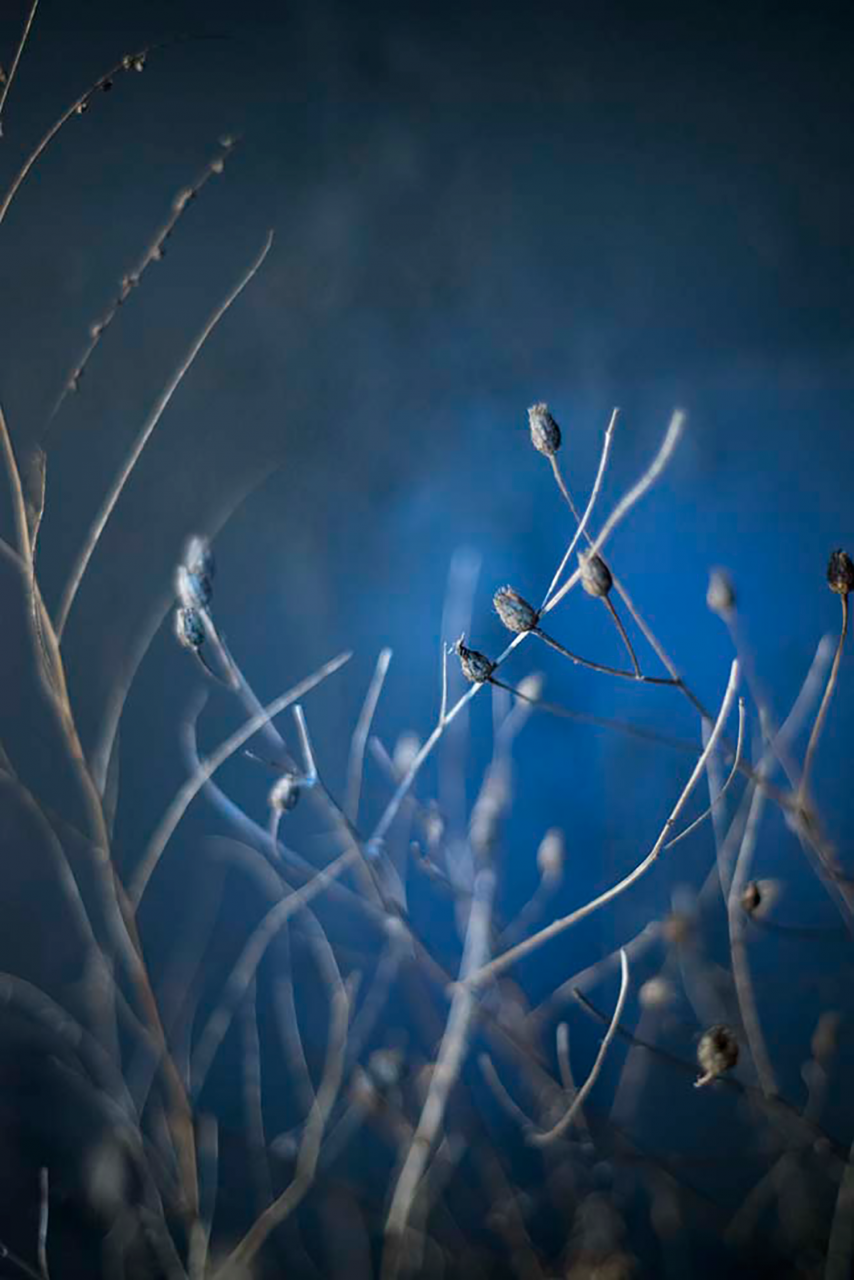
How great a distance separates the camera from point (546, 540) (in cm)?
132

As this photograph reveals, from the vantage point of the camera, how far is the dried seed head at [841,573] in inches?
21.3

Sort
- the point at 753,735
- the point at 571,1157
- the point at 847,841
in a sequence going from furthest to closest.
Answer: the point at 847,841 < the point at 753,735 < the point at 571,1157

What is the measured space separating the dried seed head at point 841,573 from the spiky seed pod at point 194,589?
0.33 meters

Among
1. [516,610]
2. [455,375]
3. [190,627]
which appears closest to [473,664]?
[516,610]

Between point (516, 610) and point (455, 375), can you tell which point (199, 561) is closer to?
point (516, 610)

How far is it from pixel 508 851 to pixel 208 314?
0.75 meters

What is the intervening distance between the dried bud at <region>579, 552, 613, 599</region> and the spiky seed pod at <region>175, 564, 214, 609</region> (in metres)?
0.21

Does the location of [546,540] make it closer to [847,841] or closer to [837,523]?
[837,523]

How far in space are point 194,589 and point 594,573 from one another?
22cm

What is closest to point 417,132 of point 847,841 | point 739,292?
point 739,292

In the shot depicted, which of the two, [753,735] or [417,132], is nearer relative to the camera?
[753,735]

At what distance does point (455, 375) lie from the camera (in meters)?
1.33

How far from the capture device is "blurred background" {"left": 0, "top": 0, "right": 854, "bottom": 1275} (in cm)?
123

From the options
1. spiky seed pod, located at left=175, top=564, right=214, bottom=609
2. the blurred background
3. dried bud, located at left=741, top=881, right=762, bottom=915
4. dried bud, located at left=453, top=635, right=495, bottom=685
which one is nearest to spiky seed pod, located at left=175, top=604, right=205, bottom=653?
spiky seed pod, located at left=175, top=564, right=214, bottom=609
